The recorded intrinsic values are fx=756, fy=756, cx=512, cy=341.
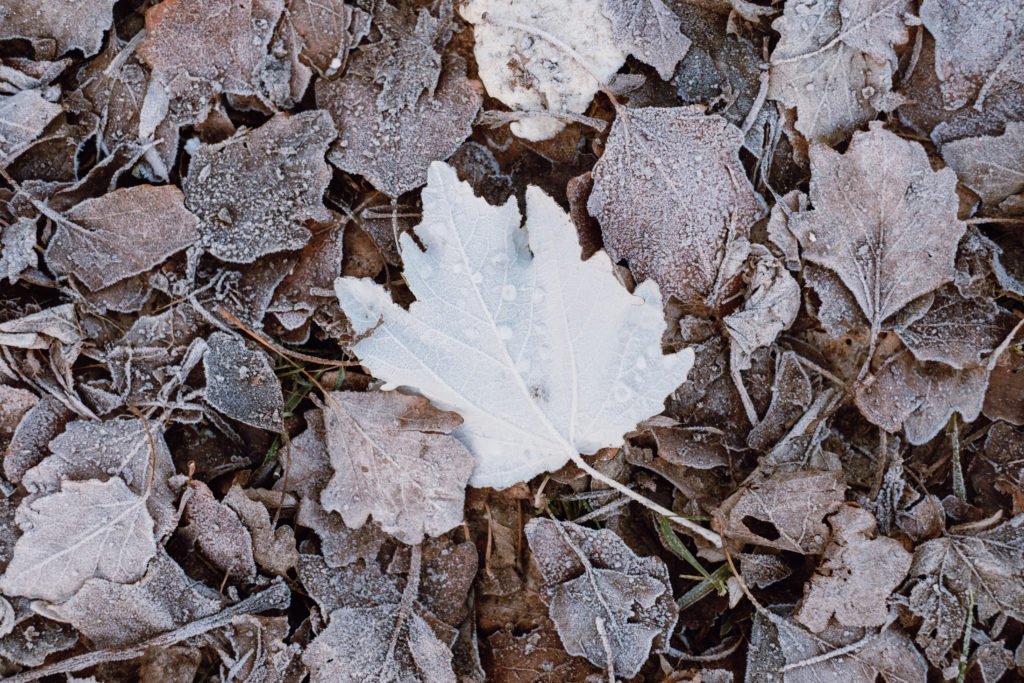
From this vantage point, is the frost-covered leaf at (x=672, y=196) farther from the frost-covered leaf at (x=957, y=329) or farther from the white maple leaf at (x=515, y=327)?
the frost-covered leaf at (x=957, y=329)

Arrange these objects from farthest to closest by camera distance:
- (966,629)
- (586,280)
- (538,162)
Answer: (538,162), (966,629), (586,280)

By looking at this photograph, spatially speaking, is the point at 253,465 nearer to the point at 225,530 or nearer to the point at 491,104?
the point at 225,530

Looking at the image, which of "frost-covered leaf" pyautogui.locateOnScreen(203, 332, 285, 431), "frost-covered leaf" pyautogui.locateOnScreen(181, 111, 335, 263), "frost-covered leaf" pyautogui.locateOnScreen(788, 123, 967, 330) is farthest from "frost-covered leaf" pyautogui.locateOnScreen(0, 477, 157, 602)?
"frost-covered leaf" pyautogui.locateOnScreen(788, 123, 967, 330)

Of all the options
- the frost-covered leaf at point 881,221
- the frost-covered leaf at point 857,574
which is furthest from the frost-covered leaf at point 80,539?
the frost-covered leaf at point 881,221

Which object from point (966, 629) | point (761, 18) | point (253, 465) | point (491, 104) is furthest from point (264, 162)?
point (966, 629)

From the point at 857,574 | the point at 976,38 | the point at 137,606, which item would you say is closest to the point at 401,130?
the point at 137,606

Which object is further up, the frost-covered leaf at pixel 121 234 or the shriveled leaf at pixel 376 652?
the frost-covered leaf at pixel 121 234

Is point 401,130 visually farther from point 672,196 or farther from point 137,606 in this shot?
point 137,606
